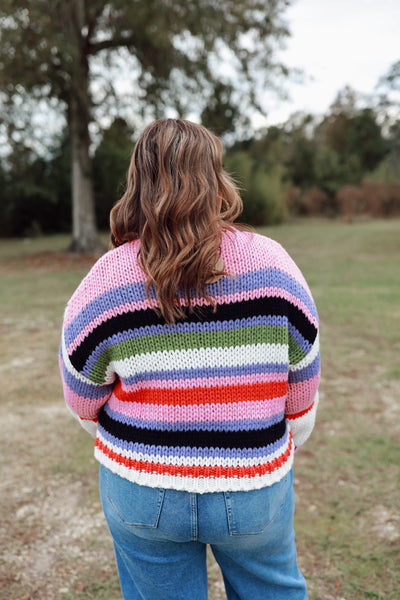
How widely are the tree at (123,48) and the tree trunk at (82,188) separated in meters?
0.03

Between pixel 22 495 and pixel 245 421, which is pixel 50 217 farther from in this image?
pixel 245 421

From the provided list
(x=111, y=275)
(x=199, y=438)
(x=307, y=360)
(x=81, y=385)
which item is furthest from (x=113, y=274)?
(x=307, y=360)

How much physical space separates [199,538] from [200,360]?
42cm

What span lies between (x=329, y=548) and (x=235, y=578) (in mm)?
1270

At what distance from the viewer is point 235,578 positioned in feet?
4.05

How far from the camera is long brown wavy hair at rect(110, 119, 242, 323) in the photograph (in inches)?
41.2

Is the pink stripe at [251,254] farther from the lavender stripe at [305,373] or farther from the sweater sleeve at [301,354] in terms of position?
the lavender stripe at [305,373]

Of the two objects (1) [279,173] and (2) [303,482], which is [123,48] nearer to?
(2) [303,482]

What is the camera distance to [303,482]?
282 centimetres

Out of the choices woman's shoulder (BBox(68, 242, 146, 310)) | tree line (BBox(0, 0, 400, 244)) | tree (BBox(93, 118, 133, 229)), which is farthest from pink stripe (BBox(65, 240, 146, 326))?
tree (BBox(93, 118, 133, 229))

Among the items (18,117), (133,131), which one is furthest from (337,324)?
(18,117)

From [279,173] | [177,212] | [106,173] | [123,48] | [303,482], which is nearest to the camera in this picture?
[177,212]

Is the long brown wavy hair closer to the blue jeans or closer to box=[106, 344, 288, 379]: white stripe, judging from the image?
box=[106, 344, 288, 379]: white stripe

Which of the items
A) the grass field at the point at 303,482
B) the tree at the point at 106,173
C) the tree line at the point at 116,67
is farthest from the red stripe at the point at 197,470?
the tree at the point at 106,173
